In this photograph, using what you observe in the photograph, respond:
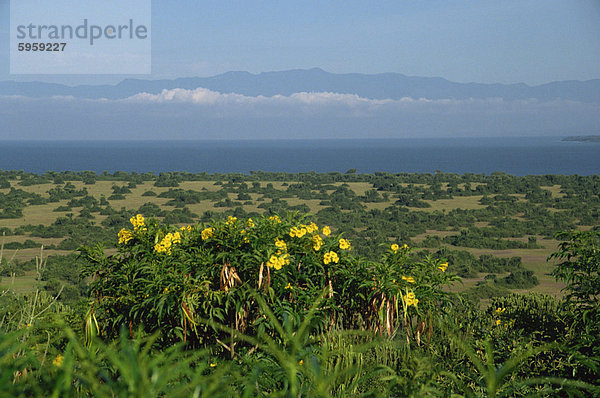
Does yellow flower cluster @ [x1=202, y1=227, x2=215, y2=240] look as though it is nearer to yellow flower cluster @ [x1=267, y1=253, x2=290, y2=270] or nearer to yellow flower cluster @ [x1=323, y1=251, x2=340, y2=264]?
yellow flower cluster @ [x1=267, y1=253, x2=290, y2=270]

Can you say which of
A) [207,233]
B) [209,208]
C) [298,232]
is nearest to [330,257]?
[298,232]

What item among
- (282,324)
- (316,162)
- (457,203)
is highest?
(316,162)

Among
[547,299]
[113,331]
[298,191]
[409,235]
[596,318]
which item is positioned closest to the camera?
[596,318]

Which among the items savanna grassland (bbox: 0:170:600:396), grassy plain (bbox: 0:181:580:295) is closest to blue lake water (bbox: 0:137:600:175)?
grassy plain (bbox: 0:181:580:295)

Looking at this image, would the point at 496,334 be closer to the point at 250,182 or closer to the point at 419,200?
the point at 419,200

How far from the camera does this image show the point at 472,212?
72.6 ft

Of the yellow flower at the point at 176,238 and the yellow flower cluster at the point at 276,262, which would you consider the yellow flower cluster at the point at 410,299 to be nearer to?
the yellow flower cluster at the point at 276,262

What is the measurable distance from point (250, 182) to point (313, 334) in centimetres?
3034

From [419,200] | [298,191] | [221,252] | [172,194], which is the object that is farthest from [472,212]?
[221,252]

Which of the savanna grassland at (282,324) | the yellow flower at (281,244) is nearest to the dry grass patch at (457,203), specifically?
the savanna grassland at (282,324)

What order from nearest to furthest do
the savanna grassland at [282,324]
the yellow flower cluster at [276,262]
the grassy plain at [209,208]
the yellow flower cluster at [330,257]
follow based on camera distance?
the savanna grassland at [282,324] < the yellow flower cluster at [276,262] < the yellow flower cluster at [330,257] < the grassy plain at [209,208]

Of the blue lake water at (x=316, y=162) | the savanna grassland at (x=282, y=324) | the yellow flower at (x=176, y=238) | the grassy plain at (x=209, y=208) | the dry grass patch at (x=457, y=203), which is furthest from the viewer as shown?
the blue lake water at (x=316, y=162)

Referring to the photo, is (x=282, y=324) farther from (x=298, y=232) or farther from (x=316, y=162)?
(x=316, y=162)

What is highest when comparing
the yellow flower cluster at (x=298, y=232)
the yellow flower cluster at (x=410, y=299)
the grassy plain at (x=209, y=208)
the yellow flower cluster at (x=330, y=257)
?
the yellow flower cluster at (x=298, y=232)
